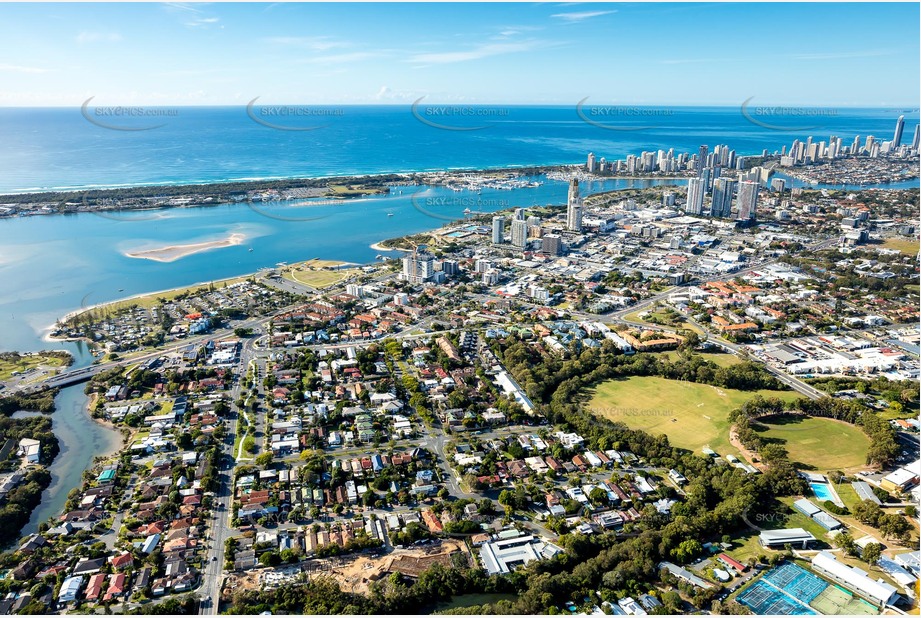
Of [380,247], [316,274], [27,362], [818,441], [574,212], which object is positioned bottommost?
[818,441]

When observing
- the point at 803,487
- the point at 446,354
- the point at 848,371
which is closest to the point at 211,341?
the point at 446,354

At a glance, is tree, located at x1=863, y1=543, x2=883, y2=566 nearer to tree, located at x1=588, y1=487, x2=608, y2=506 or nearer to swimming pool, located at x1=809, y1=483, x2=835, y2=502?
swimming pool, located at x1=809, y1=483, x2=835, y2=502

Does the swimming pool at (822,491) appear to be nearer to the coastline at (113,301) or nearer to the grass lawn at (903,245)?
the coastline at (113,301)

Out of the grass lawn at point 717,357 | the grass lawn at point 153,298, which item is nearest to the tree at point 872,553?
the grass lawn at point 717,357

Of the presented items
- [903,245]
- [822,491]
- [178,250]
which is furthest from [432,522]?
[903,245]

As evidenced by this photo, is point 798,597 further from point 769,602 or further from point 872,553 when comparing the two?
point 872,553

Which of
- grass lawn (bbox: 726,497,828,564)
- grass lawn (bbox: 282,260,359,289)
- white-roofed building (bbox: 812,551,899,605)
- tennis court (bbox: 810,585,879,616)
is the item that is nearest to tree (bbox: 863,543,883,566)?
white-roofed building (bbox: 812,551,899,605)
